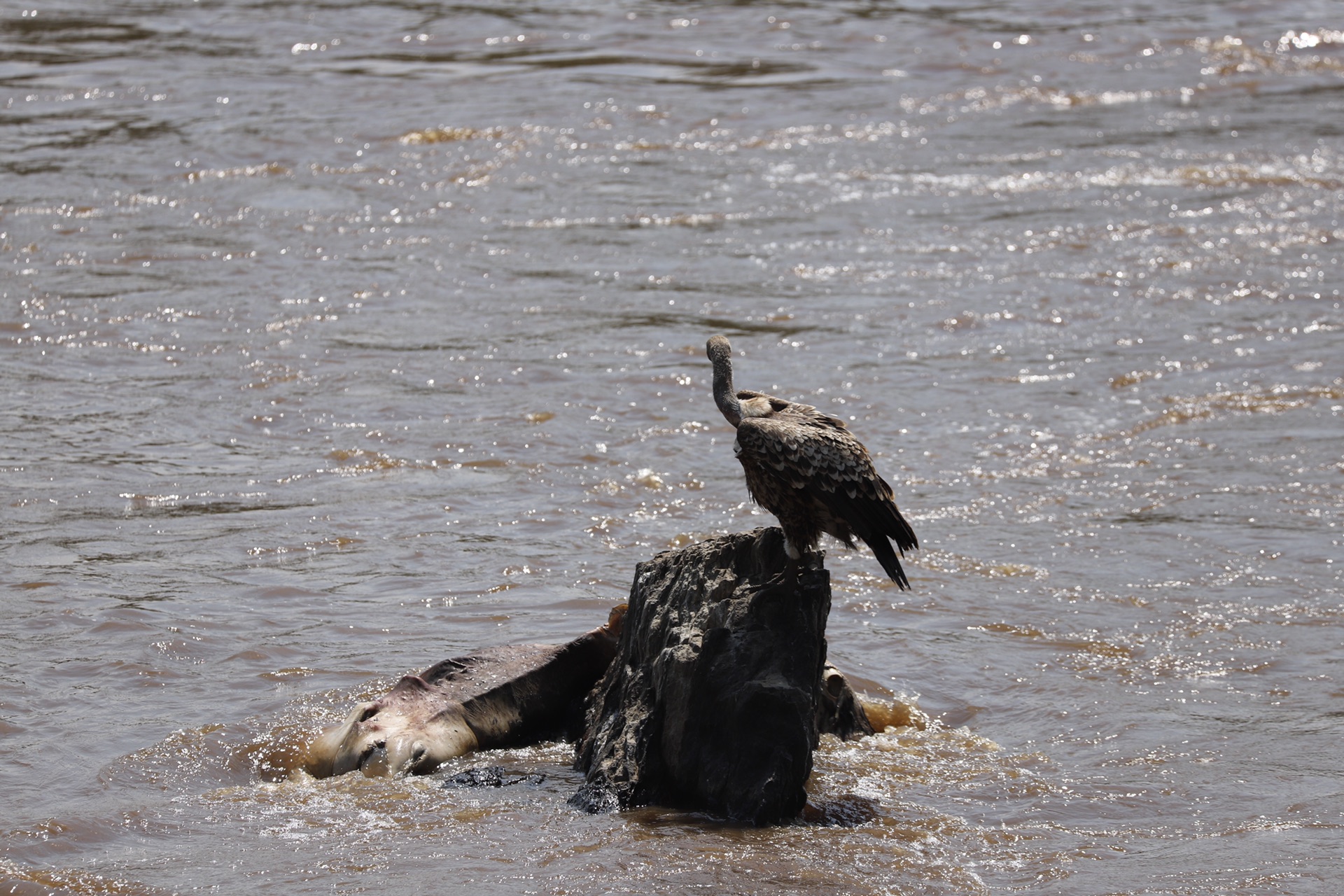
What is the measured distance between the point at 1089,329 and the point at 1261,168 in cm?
559

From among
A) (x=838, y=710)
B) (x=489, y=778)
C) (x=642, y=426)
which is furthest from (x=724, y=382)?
(x=642, y=426)

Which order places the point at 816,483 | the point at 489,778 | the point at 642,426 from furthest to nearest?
the point at 642,426, the point at 489,778, the point at 816,483

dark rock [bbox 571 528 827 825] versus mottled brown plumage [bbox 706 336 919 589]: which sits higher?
mottled brown plumage [bbox 706 336 919 589]

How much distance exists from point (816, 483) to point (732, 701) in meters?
0.78

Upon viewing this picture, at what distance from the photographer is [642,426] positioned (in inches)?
406

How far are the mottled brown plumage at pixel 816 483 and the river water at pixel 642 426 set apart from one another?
87 centimetres

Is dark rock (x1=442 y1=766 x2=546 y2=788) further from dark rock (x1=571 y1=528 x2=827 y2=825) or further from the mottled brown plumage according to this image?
the mottled brown plumage

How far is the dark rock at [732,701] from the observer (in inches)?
212

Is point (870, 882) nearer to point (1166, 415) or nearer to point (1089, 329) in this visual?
point (1166, 415)

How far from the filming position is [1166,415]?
10.5m

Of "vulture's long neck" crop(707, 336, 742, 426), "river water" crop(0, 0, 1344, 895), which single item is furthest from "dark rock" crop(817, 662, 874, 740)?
"vulture's long neck" crop(707, 336, 742, 426)

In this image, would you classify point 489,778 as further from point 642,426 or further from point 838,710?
point 642,426

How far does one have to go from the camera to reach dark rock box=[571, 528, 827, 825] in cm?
539

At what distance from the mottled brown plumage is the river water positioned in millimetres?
874
